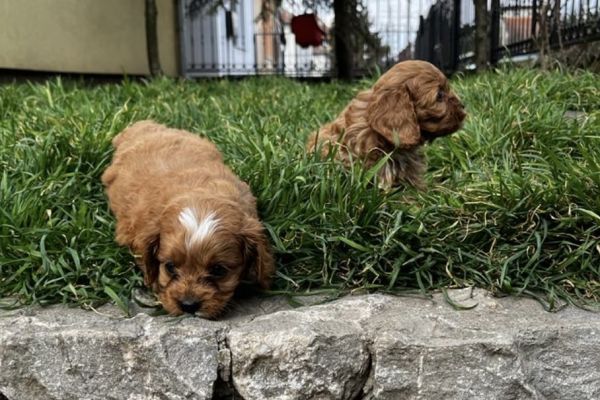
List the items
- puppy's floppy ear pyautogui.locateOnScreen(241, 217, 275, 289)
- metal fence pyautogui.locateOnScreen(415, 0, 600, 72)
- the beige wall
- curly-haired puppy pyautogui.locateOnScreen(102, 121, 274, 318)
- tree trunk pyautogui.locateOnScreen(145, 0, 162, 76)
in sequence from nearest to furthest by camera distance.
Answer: curly-haired puppy pyautogui.locateOnScreen(102, 121, 274, 318) → puppy's floppy ear pyautogui.locateOnScreen(241, 217, 275, 289) → metal fence pyautogui.locateOnScreen(415, 0, 600, 72) → the beige wall → tree trunk pyautogui.locateOnScreen(145, 0, 162, 76)

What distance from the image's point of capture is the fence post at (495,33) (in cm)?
971

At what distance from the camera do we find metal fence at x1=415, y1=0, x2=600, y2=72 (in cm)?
750

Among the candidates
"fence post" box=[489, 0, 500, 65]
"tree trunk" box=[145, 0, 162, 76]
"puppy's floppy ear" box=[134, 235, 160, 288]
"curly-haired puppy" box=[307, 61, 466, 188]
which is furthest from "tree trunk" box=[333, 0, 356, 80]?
"puppy's floppy ear" box=[134, 235, 160, 288]

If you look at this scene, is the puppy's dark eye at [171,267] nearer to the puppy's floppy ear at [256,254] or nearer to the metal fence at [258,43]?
the puppy's floppy ear at [256,254]

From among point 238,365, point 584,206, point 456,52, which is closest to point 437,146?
point 584,206

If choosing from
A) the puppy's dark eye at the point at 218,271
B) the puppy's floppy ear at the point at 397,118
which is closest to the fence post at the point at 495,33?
the puppy's floppy ear at the point at 397,118

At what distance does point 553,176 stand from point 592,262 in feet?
1.80

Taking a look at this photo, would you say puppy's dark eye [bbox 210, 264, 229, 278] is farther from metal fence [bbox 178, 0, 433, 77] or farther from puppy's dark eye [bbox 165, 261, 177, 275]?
metal fence [bbox 178, 0, 433, 77]

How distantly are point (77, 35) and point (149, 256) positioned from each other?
8.87 m

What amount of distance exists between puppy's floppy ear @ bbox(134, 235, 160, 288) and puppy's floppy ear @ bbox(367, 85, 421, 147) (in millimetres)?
1674

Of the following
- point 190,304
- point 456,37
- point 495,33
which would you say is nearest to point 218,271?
point 190,304

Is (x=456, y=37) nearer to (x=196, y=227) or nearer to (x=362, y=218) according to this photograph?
(x=362, y=218)

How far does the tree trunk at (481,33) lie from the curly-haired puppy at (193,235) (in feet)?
20.0

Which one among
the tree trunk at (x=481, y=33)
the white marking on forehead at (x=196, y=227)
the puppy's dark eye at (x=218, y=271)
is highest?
the tree trunk at (x=481, y=33)
